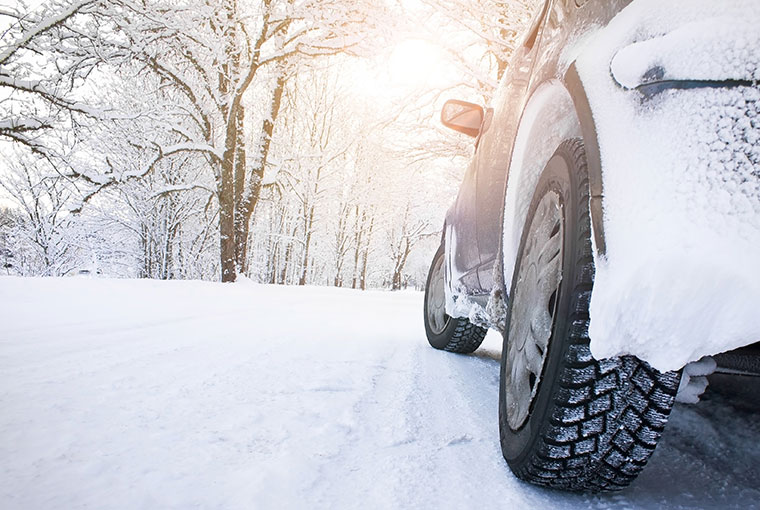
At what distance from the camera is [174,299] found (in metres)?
4.70

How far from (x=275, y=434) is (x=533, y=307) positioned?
81cm

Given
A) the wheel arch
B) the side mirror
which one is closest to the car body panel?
the wheel arch

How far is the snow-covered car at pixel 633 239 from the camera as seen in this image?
691 millimetres

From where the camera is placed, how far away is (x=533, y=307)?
1.15 metres

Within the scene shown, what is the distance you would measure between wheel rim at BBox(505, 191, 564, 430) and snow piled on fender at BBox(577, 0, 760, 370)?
0.23 m

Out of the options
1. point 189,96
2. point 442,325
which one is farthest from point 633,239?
point 189,96

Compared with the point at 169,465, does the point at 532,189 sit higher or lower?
higher

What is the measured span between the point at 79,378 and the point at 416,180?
23.9 m

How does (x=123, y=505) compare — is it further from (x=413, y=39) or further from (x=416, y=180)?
(x=416, y=180)

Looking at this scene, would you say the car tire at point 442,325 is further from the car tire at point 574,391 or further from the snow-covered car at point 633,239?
the car tire at point 574,391

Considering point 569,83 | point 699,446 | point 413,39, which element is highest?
point 413,39

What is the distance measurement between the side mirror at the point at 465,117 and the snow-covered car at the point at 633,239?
3.88 feet

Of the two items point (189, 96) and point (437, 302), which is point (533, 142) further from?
point (189, 96)

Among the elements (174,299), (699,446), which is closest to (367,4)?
(174,299)
